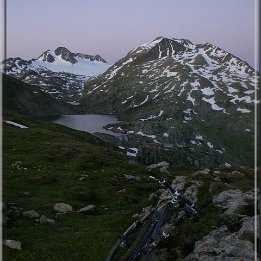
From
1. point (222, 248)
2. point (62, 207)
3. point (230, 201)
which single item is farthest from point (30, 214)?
point (222, 248)

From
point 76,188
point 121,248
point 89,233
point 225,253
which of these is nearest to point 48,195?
point 76,188

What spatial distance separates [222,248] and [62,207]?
62.9ft

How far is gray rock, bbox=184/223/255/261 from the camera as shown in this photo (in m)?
12.8

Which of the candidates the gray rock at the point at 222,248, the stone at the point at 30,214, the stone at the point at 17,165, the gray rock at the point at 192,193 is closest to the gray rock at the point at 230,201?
the gray rock at the point at 192,193

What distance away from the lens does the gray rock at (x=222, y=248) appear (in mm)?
12773

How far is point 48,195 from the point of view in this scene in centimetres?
3584

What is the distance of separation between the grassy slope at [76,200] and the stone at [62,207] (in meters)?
0.54

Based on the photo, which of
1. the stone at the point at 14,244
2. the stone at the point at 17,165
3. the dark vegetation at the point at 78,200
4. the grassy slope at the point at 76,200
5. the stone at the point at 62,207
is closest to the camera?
the dark vegetation at the point at 78,200

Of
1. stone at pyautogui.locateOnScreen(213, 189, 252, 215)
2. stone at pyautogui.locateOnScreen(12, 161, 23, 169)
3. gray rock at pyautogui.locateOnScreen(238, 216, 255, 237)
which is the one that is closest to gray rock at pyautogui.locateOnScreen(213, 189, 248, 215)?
stone at pyautogui.locateOnScreen(213, 189, 252, 215)

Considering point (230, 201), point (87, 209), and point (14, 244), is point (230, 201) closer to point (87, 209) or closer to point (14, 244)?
point (14, 244)

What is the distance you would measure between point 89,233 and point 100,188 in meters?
19.2

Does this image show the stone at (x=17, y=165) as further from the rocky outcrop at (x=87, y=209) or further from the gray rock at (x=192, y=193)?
the gray rock at (x=192, y=193)

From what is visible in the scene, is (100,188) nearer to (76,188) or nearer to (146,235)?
(76,188)

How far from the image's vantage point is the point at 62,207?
3042 centimetres
